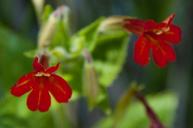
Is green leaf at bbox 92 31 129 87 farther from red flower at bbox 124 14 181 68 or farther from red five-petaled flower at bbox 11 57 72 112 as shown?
red five-petaled flower at bbox 11 57 72 112

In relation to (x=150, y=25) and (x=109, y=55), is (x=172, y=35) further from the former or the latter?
(x=109, y=55)

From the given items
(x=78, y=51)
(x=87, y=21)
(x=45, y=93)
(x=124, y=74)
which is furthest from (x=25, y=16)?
(x=45, y=93)

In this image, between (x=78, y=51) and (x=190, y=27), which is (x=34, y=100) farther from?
(x=190, y=27)

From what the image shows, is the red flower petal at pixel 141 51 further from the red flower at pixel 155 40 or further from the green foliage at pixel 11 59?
the green foliage at pixel 11 59

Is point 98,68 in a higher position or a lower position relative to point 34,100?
higher

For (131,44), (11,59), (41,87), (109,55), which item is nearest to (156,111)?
(109,55)

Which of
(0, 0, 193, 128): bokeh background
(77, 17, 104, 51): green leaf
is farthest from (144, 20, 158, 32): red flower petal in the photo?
(0, 0, 193, 128): bokeh background

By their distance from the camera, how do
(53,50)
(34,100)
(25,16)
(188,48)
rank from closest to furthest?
(34,100) < (53,50) < (25,16) < (188,48)
